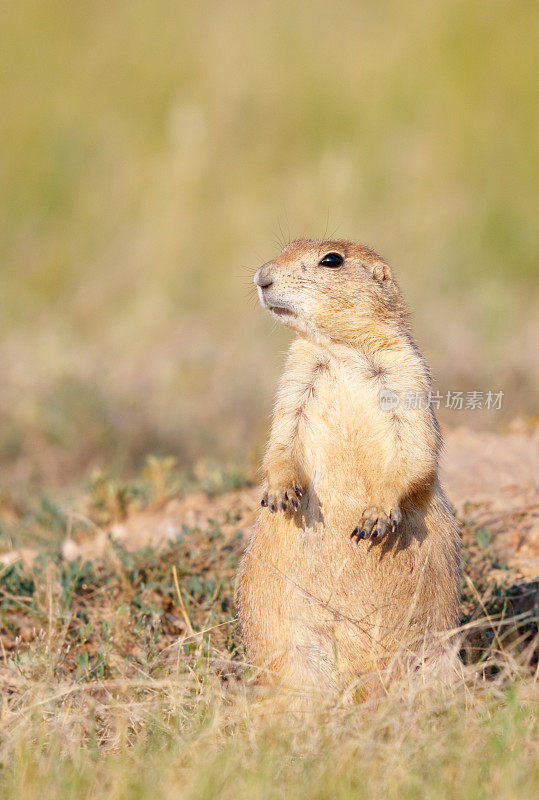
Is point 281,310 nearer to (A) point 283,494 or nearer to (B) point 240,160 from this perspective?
(A) point 283,494

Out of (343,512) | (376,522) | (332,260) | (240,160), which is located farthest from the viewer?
(240,160)

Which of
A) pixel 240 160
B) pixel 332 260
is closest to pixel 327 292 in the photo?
pixel 332 260

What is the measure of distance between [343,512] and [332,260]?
1045 mm

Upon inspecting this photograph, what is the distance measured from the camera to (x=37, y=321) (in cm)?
1213

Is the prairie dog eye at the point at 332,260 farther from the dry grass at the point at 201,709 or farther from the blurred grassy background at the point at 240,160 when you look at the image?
the blurred grassy background at the point at 240,160

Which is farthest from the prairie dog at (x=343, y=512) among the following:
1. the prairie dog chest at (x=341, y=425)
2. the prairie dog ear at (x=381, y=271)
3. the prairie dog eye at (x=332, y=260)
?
the prairie dog ear at (x=381, y=271)

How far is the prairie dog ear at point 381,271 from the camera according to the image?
13.6 feet

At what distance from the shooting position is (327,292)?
3926mm

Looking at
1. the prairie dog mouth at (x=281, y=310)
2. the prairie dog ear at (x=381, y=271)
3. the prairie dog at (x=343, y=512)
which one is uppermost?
the prairie dog ear at (x=381, y=271)

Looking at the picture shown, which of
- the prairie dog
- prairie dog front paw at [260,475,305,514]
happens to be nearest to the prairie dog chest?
the prairie dog

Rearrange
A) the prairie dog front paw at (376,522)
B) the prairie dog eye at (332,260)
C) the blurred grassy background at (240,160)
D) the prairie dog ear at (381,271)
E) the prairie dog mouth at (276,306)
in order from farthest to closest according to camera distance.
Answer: the blurred grassy background at (240,160), the prairie dog ear at (381,271), the prairie dog eye at (332,260), the prairie dog mouth at (276,306), the prairie dog front paw at (376,522)

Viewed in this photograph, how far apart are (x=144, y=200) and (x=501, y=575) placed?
10.4m

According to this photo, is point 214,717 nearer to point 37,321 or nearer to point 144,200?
point 37,321

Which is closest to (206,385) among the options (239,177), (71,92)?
(239,177)
